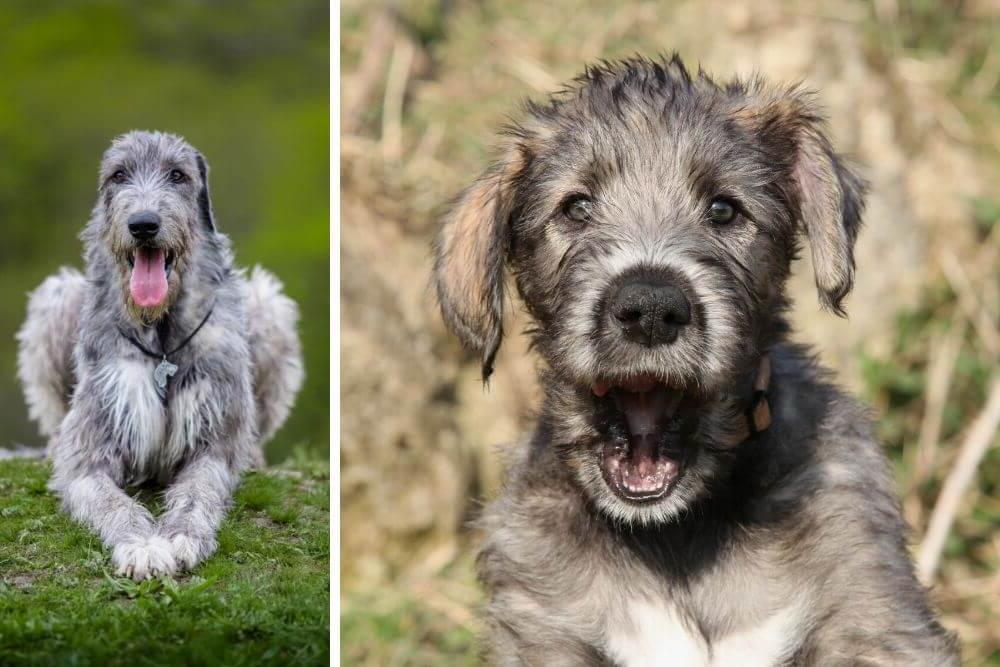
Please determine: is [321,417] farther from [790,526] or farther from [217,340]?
[790,526]

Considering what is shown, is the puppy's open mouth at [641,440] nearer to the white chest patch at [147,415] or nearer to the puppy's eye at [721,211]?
the puppy's eye at [721,211]

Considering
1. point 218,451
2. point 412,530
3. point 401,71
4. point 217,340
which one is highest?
point 401,71

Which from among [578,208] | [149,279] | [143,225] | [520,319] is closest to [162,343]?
[149,279]

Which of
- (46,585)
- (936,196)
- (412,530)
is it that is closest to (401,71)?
(412,530)

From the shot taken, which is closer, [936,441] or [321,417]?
[321,417]

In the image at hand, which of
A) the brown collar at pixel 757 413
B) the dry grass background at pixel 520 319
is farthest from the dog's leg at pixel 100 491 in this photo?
the dry grass background at pixel 520 319

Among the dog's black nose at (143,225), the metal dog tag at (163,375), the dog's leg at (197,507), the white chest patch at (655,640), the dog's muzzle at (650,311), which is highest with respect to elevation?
the dog's black nose at (143,225)

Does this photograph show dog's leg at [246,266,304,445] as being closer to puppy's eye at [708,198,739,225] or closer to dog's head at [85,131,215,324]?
dog's head at [85,131,215,324]
